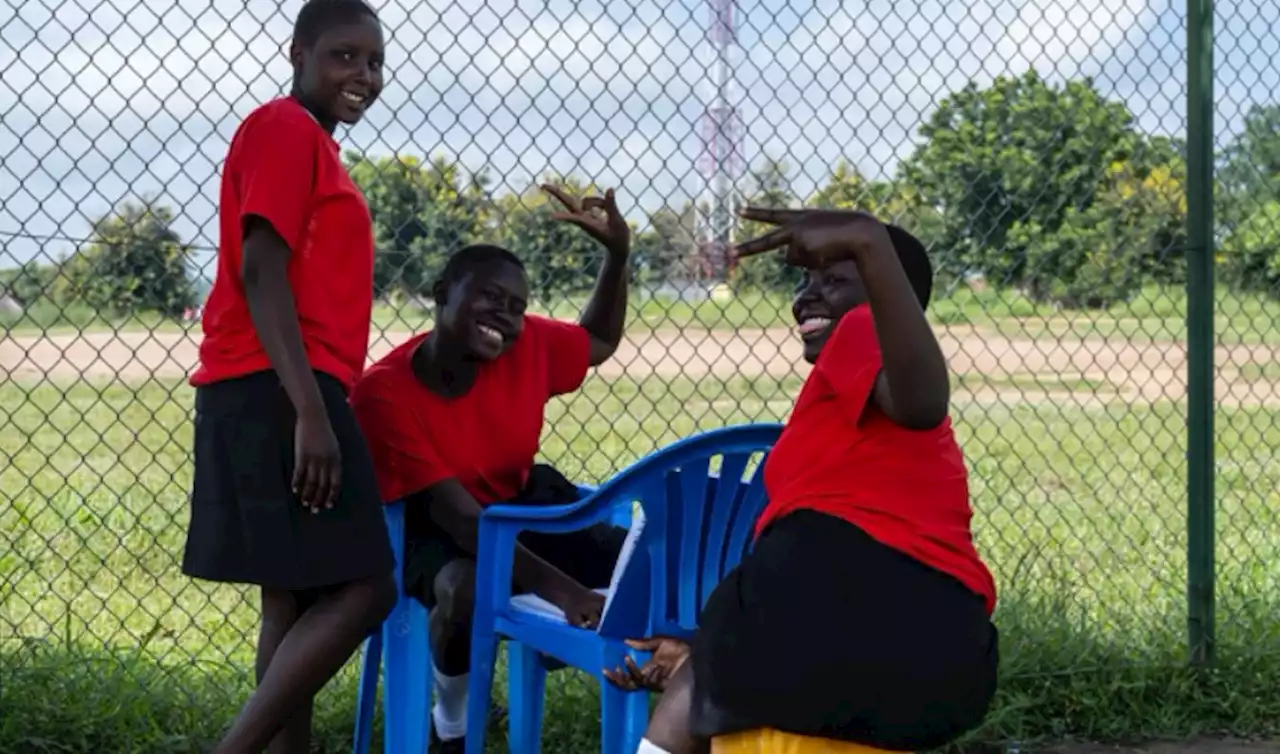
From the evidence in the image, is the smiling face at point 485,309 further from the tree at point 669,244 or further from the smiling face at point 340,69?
the tree at point 669,244

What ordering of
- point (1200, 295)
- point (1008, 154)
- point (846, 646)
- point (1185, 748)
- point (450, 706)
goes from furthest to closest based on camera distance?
point (1008, 154), point (1200, 295), point (1185, 748), point (450, 706), point (846, 646)

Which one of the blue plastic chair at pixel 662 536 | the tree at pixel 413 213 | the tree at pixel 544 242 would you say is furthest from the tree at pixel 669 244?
the blue plastic chair at pixel 662 536

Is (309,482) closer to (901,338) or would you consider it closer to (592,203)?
(592,203)

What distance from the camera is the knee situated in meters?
3.37

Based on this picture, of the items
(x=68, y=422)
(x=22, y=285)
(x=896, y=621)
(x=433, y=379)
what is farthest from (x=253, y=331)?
(x=68, y=422)

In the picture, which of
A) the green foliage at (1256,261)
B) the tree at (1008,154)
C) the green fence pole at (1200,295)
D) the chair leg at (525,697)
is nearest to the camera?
the chair leg at (525,697)

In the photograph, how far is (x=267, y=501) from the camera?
299cm

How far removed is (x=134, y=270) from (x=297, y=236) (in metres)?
2.67

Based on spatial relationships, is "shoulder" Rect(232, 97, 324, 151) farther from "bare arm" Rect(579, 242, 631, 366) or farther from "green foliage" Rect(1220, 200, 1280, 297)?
"green foliage" Rect(1220, 200, 1280, 297)

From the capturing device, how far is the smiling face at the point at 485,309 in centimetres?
349

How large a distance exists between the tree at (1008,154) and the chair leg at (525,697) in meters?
2.49

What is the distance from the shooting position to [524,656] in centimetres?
355

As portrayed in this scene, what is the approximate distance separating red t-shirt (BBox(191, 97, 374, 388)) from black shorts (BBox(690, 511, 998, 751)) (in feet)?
3.38

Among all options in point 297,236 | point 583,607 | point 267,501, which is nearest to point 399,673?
point 583,607
